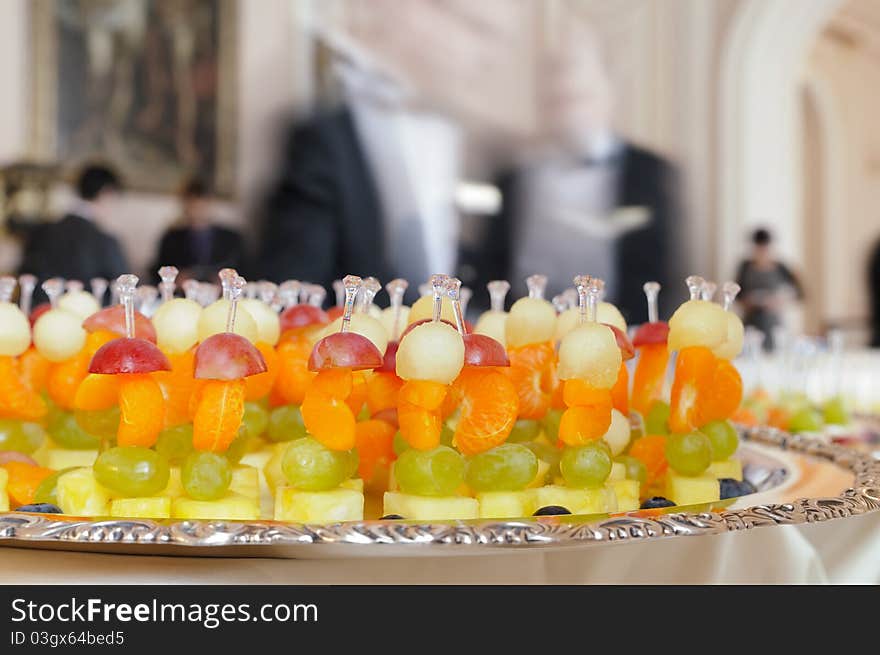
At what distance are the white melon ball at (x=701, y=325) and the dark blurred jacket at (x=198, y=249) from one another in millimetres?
2800

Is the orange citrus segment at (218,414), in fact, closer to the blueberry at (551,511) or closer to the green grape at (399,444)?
the green grape at (399,444)

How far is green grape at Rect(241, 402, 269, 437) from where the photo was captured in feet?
2.62

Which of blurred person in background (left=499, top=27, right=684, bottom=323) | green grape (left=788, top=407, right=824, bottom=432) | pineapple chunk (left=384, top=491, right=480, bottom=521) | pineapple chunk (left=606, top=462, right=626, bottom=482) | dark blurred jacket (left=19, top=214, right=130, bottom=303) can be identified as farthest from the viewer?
blurred person in background (left=499, top=27, right=684, bottom=323)

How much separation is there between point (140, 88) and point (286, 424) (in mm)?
3300

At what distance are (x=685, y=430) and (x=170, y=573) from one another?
439 millimetres

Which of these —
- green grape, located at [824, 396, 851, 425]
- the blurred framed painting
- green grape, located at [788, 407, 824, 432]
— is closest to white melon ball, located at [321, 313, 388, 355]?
green grape, located at [788, 407, 824, 432]

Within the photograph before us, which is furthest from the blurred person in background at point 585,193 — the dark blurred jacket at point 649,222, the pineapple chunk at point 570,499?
the pineapple chunk at point 570,499

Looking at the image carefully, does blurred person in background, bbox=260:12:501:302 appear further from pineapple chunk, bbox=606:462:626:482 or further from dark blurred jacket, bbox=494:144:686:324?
pineapple chunk, bbox=606:462:626:482

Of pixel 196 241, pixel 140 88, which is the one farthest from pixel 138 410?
pixel 140 88

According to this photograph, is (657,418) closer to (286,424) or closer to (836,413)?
(286,424)

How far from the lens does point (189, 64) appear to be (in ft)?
12.8

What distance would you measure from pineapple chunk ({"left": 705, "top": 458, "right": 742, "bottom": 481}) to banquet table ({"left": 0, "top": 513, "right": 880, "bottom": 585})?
6.6 inches
